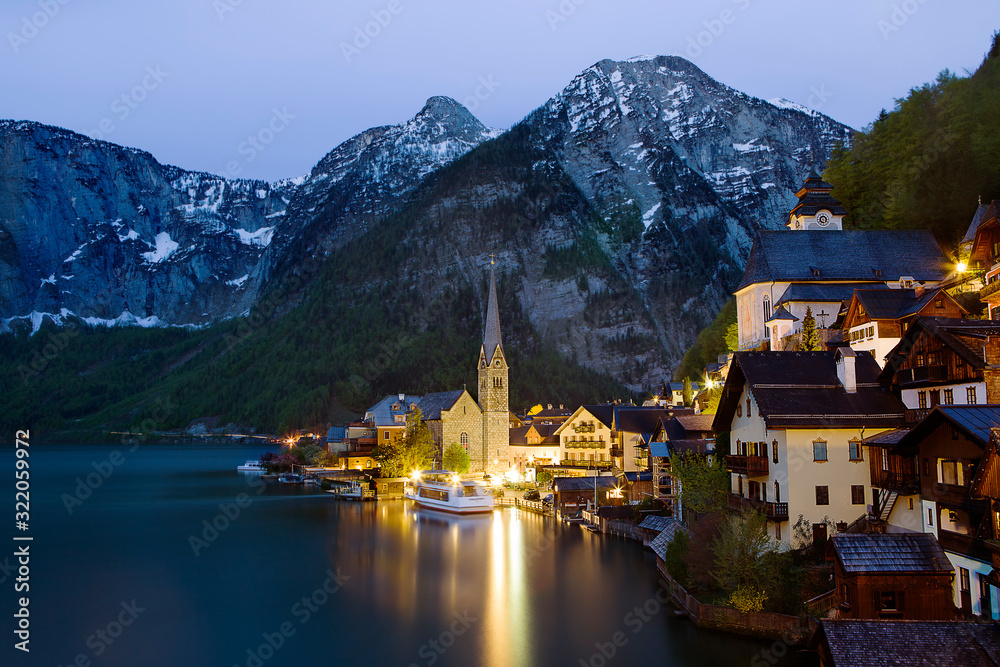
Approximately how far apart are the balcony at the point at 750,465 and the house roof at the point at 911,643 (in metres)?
12.6

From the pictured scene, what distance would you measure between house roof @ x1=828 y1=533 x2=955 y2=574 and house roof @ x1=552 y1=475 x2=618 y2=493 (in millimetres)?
37020

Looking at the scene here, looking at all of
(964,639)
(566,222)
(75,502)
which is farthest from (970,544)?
(566,222)

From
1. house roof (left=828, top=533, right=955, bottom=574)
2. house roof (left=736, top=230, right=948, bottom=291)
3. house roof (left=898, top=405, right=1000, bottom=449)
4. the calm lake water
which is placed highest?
house roof (left=736, top=230, right=948, bottom=291)

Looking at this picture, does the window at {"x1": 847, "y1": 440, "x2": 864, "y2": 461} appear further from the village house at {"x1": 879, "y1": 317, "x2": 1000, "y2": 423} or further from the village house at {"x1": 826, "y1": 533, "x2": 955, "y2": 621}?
the village house at {"x1": 826, "y1": 533, "x2": 955, "y2": 621}

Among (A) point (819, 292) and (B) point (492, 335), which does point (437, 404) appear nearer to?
(B) point (492, 335)

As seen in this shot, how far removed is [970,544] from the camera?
20906 mm

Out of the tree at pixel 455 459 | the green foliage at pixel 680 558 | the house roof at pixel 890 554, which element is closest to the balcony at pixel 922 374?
the house roof at pixel 890 554

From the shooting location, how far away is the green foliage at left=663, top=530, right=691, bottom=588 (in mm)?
31547

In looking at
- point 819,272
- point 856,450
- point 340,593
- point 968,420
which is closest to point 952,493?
point 968,420

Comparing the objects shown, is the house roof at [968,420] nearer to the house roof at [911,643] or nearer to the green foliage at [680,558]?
the house roof at [911,643]

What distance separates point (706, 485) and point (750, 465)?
444 centimetres

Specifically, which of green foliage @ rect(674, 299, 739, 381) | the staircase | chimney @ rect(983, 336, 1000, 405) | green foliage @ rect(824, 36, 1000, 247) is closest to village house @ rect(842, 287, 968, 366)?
chimney @ rect(983, 336, 1000, 405)

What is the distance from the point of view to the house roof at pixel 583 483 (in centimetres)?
5914

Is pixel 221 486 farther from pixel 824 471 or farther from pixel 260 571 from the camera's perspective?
pixel 824 471
